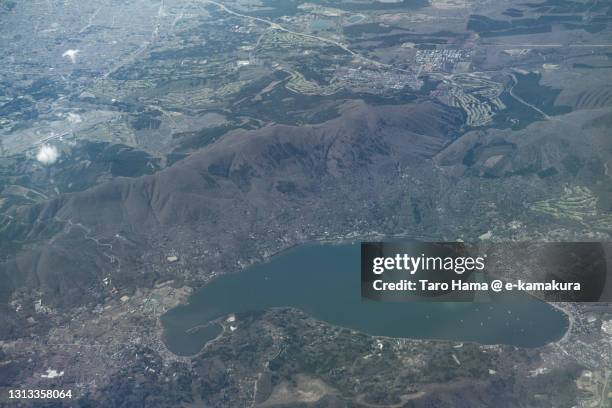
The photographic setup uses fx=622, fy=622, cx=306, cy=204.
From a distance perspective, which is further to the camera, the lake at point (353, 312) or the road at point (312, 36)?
the road at point (312, 36)

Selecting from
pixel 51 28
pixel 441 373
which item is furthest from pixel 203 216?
pixel 51 28

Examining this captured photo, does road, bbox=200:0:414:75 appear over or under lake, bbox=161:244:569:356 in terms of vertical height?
over

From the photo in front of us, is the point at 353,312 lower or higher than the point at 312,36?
lower

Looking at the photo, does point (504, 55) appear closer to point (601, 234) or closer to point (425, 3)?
point (425, 3)

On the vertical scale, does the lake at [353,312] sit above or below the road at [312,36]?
below

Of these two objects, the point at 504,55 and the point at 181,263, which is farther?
the point at 504,55

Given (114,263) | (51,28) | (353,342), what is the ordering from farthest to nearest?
(51,28), (114,263), (353,342)

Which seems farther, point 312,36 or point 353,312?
point 312,36

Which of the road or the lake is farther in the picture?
the road
